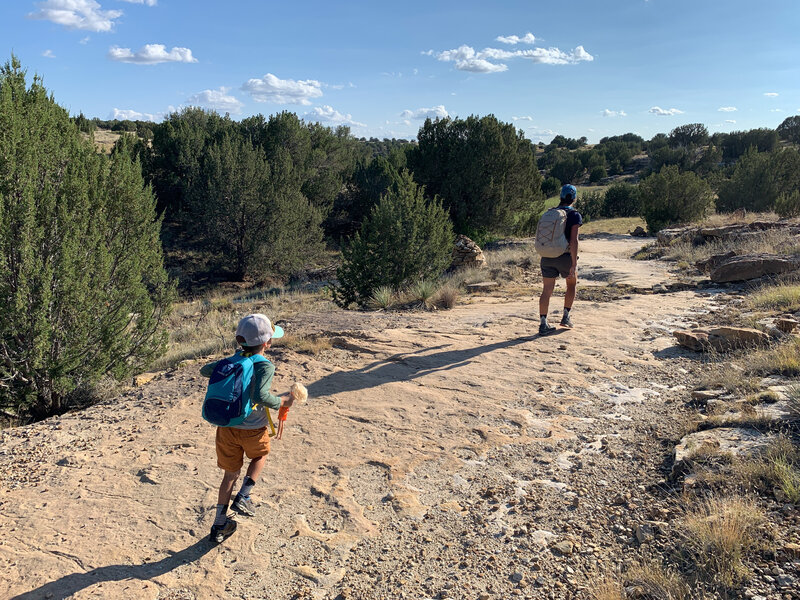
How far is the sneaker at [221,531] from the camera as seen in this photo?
324 centimetres

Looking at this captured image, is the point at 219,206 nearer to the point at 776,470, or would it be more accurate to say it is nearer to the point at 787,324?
the point at 787,324

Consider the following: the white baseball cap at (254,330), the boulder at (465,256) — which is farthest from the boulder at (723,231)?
the white baseball cap at (254,330)

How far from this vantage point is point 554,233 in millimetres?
6879

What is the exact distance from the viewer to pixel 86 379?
632 centimetres

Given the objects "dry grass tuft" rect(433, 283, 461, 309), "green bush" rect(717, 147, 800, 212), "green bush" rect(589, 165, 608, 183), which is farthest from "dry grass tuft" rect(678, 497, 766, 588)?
"green bush" rect(589, 165, 608, 183)

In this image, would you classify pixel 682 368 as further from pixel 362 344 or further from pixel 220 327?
pixel 220 327

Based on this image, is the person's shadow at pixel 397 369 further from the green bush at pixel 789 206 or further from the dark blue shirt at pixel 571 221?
the green bush at pixel 789 206

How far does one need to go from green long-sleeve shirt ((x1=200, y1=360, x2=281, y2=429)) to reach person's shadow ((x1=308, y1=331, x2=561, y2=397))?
2.05m

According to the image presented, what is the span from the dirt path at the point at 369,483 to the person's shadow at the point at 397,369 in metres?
0.03

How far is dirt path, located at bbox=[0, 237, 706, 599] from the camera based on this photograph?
3.00m

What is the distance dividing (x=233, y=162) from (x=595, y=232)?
19.8m

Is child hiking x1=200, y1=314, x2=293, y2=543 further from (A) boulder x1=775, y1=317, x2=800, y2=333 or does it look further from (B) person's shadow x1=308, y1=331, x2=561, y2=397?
(A) boulder x1=775, y1=317, x2=800, y2=333

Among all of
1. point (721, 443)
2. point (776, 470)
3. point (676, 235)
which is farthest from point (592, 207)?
point (776, 470)

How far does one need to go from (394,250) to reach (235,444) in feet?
32.8
